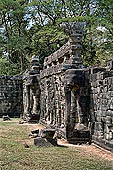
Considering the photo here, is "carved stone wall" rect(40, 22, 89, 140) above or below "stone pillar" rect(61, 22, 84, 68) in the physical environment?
below

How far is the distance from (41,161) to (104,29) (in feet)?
65.6

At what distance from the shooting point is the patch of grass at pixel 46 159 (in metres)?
6.82

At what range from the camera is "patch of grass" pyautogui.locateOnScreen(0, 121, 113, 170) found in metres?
6.82

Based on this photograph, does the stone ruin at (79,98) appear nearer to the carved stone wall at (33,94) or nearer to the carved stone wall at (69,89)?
the carved stone wall at (69,89)

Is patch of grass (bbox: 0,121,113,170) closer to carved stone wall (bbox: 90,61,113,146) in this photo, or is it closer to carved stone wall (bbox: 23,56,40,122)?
carved stone wall (bbox: 90,61,113,146)

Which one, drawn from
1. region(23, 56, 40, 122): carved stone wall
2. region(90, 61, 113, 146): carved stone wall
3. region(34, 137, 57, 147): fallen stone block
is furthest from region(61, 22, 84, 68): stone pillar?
region(23, 56, 40, 122): carved stone wall

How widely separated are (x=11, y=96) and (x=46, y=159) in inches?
581

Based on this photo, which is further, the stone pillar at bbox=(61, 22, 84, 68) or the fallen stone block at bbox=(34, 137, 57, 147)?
the stone pillar at bbox=(61, 22, 84, 68)

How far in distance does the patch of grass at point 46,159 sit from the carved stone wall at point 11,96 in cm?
1269

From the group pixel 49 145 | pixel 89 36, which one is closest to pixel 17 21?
pixel 89 36

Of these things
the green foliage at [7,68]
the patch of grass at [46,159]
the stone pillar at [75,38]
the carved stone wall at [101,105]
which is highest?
the green foliage at [7,68]

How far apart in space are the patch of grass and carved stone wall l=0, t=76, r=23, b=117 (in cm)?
1269

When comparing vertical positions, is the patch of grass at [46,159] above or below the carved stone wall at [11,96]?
below

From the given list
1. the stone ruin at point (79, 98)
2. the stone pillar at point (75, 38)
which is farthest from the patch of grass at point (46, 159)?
the stone pillar at point (75, 38)
